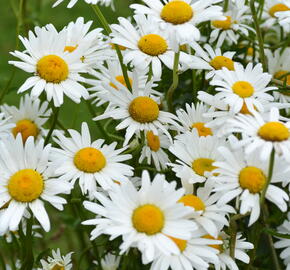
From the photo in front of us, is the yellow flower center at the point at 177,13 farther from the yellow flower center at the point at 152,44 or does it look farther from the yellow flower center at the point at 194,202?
the yellow flower center at the point at 194,202

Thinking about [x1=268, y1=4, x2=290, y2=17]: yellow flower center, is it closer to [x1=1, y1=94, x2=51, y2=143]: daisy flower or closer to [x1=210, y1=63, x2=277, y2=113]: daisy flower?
[x1=210, y1=63, x2=277, y2=113]: daisy flower

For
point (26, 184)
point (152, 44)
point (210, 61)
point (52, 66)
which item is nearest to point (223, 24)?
point (210, 61)

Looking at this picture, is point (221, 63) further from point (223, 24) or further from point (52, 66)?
point (52, 66)

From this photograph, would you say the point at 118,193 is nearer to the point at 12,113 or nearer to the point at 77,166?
the point at 77,166

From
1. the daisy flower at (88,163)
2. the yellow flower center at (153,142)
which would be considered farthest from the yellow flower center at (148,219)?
the yellow flower center at (153,142)

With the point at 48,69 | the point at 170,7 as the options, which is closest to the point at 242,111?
the point at 170,7

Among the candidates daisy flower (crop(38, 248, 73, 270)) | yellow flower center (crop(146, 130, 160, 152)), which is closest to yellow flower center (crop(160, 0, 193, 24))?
yellow flower center (crop(146, 130, 160, 152))
